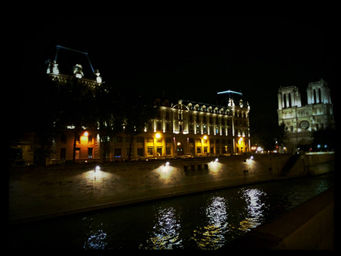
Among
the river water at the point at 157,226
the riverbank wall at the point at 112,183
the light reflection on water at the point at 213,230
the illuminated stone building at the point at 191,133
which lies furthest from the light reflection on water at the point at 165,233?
the illuminated stone building at the point at 191,133

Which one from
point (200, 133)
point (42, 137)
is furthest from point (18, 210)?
point (200, 133)

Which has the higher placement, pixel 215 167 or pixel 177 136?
pixel 177 136

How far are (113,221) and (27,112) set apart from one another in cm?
1363

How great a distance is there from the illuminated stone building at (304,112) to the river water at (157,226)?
289ft

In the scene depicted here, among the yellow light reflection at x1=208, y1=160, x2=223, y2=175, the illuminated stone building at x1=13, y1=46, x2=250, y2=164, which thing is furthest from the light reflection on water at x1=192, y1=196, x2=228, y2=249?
the illuminated stone building at x1=13, y1=46, x2=250, y2=164

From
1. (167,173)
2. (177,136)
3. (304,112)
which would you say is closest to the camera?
(167,173)

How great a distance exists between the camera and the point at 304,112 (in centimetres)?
11131

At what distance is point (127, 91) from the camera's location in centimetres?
3944

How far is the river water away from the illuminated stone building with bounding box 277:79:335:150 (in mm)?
87987

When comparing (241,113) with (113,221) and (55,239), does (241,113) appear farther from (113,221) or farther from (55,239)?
(55,239)

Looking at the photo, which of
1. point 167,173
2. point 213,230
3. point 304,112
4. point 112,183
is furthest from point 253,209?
point 304,112

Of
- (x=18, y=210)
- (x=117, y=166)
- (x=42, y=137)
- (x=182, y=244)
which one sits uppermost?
(x=42, y=137)

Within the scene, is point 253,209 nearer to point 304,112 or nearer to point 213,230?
point 213,230

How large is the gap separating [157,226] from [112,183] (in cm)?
950
